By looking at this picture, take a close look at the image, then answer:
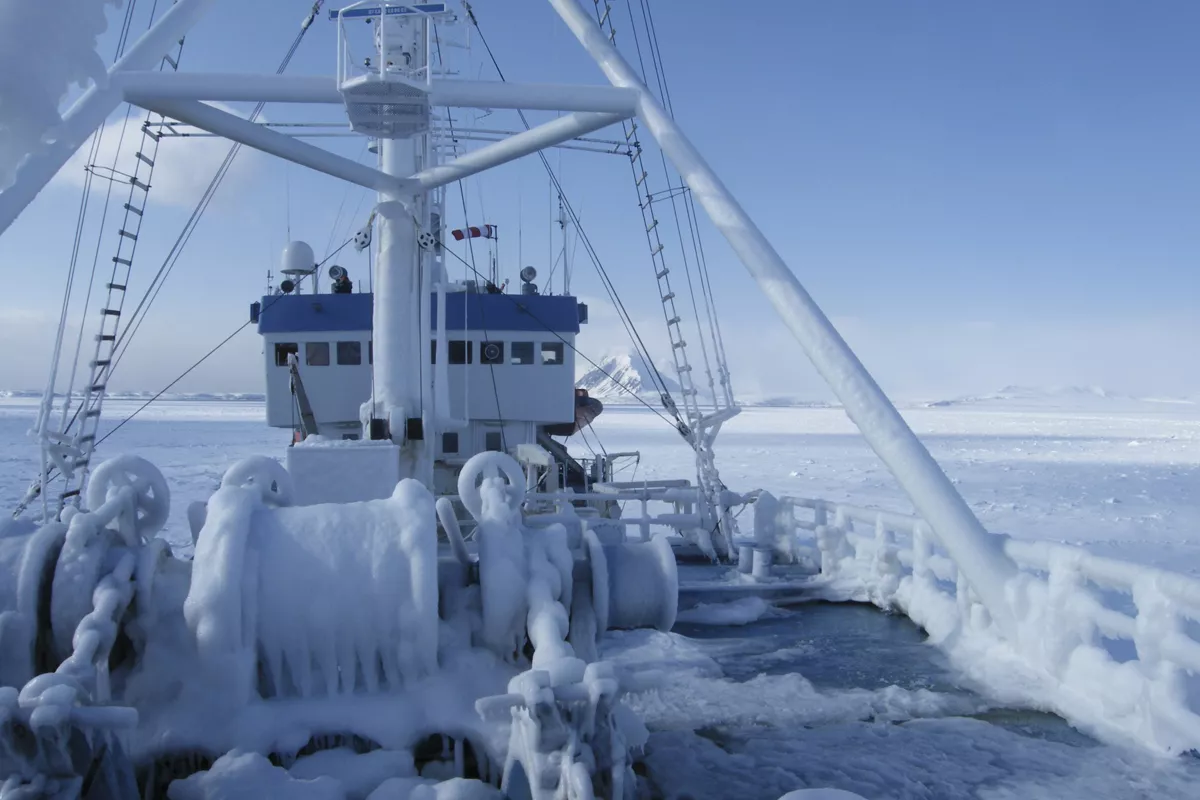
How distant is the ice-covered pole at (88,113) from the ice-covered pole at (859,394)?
3.68 m

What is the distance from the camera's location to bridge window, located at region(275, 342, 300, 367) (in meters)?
14.8

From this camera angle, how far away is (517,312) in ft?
48.6

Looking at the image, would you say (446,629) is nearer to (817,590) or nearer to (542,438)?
(817,590)

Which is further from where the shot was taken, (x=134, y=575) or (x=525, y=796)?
(x=134, y=575)

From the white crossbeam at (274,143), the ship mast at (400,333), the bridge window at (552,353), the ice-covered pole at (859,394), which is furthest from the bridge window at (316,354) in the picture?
the ice-covered pole at (859,394)

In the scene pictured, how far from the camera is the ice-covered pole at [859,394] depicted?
4891mm

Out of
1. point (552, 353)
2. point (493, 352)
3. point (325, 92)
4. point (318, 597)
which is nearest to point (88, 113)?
point (325, 92)

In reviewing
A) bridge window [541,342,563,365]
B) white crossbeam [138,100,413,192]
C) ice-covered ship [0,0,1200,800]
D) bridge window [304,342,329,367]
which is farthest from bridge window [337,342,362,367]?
ice-covered ship [0,0,1200,800]

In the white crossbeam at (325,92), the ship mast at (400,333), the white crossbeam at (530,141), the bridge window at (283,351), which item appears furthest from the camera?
the bridge window at (283,351)

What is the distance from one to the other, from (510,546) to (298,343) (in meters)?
12.1

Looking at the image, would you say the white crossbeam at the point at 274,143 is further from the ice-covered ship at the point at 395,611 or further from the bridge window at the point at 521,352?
the bridge window at the point at 521,352

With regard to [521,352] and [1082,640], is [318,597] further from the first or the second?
[521,352]

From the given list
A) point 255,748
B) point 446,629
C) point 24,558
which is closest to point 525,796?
point 446,629

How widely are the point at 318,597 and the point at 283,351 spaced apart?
12.5 m
